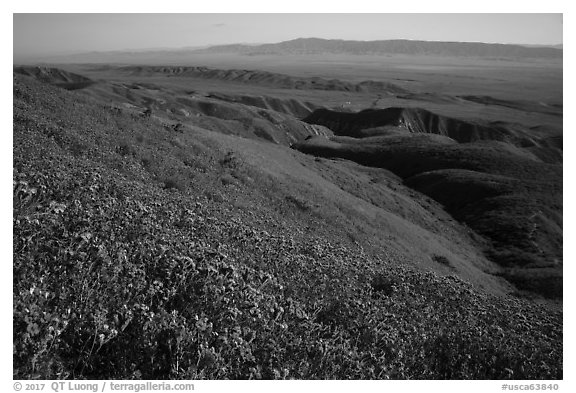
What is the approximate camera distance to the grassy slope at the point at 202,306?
4.95 metres

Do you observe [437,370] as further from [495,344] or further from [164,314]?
[164,314]

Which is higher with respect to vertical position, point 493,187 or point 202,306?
point 202,306

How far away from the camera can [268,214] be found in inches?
704

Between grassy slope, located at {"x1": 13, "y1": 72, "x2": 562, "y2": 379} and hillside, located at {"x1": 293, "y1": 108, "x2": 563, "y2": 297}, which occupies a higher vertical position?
grassy slope, located at {"x1": 13, "y1": 72, "x2": 562, "y2": 379}

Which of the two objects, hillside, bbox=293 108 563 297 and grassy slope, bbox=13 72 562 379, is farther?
hillside, bbox=293 108 563 297

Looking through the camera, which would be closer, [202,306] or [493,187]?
[202,306]

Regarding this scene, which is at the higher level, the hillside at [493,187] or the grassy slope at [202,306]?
the grassy slope at [202,306]

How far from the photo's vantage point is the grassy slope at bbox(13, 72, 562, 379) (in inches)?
195

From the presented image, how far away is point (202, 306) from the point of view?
5.78 m

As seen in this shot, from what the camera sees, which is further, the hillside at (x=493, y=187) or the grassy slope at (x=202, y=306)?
the hillside at (x=493, y=187)

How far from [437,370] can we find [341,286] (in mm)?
2306
